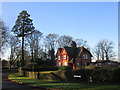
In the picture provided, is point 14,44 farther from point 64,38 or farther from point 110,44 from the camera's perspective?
point 110,44

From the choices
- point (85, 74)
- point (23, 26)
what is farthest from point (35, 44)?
point (85, 74)

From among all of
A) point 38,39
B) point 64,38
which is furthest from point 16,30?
point 64,38

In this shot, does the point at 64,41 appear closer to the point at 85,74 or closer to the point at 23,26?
the point at 23,26

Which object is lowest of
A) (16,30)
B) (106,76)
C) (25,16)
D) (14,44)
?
(106,76)

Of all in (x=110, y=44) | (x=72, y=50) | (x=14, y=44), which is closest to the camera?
(x=14, y=44)

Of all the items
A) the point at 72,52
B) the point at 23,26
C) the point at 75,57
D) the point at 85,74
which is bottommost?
the point at 85,74

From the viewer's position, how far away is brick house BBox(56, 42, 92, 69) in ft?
213

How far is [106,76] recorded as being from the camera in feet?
71.3

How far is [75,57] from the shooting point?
216ft

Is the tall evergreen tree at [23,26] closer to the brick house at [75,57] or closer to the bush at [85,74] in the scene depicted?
the brick house at [75,57]

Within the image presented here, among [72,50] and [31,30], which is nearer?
[31,30]

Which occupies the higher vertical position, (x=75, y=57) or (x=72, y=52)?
(x=72, y=52)

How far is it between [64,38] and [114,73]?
59310 mm

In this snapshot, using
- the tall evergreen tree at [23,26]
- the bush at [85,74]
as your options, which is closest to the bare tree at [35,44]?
the tall evergreen tree at [23,26]
